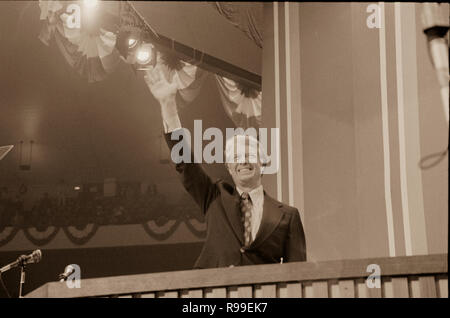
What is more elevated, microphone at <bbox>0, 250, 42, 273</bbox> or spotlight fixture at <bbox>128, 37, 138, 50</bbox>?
spotlight fixture at <bbox>128, 37, 138, 50</bbox>

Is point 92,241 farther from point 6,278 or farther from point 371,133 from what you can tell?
point 371,133

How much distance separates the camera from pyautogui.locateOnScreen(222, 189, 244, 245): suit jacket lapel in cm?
231

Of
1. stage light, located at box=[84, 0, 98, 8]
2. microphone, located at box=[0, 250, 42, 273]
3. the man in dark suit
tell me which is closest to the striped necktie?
the man in dark suit

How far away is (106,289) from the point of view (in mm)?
1748

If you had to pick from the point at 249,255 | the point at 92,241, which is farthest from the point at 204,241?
the point at 92,241

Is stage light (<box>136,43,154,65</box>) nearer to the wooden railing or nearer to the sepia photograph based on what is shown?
the sepia photograph

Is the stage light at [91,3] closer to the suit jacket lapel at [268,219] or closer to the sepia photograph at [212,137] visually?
the sepia photograph at [212,137]

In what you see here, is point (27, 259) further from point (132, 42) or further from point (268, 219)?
point (132, 42)

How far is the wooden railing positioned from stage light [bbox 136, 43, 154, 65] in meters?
1.37

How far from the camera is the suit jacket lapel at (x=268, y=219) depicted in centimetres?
226

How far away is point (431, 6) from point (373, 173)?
3.22 feet

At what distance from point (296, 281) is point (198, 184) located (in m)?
0.83

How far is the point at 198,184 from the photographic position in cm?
249

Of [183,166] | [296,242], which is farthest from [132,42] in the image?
[296,242]
